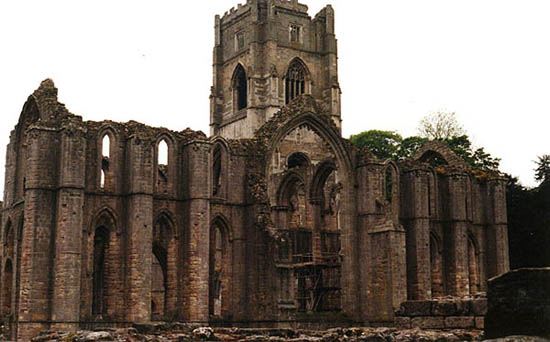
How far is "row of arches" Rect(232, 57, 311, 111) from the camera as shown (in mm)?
62838

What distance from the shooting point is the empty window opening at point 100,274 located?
83.4 feet

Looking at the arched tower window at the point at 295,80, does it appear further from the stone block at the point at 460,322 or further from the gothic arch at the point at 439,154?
the stone block at the point at 460,322

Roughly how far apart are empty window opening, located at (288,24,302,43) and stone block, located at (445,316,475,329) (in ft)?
168

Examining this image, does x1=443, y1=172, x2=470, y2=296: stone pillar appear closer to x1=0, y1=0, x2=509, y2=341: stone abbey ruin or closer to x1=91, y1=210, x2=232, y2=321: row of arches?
x1=0, y1=0, x2=509, y2=341: stone abbey ruin

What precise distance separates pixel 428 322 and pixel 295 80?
49.6 m

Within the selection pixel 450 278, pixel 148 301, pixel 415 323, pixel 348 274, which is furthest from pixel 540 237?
pixel 415 323

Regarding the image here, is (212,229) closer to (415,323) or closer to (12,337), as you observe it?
(12,337)

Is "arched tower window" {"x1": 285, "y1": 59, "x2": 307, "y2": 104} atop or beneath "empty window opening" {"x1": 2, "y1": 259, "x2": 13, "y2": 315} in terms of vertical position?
atop

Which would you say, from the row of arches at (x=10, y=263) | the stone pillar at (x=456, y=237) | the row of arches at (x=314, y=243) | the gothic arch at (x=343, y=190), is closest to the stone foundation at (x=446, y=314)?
the gothic arch at (x=343, y=190)

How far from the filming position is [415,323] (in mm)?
15352

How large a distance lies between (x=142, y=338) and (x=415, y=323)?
17.6 ft

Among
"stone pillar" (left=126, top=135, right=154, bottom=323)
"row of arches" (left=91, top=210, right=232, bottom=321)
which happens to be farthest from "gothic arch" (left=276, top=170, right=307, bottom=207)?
"stone pillar" (left=126, top=135, right=154, bottom=323)

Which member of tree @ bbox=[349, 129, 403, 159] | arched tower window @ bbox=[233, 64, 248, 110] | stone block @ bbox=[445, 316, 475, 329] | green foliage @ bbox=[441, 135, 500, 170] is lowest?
stone block @ bbox=[445, 316, 475, 329]

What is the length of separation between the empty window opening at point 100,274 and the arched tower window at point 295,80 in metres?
36.4
